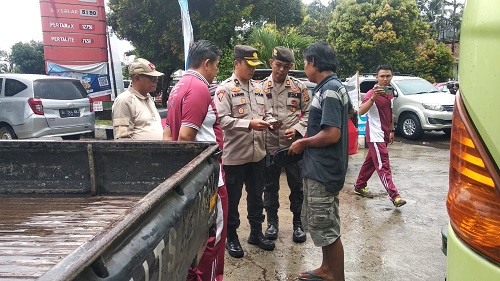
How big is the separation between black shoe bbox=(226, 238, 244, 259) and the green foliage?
61.5 ft

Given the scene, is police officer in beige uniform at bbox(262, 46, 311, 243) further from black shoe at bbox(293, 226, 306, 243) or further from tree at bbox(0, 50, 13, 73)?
tree at bbox(0, 50, 13, 73)

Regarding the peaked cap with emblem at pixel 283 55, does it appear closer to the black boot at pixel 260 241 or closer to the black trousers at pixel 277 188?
the black trousers at pixel 277 188

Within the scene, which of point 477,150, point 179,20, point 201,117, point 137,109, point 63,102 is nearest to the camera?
point 477,150

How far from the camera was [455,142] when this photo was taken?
3.82 feet

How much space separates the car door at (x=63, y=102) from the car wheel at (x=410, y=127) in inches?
299

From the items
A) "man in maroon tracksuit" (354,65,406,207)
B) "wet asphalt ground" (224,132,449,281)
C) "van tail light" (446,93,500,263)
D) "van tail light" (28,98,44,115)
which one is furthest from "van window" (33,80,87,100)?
"van tail light" (446,93,500,263)

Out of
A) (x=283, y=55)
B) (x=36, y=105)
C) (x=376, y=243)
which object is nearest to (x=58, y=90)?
(x=36, y=105)

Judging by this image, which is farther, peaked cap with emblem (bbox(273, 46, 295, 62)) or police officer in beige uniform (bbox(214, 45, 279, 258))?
peaked cap with emblem (bbox(273, 46, 295, 62))

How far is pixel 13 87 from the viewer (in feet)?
26.9

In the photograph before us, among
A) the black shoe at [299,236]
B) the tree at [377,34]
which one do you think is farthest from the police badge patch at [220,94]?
the tree at [377,34]

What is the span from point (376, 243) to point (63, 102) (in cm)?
709

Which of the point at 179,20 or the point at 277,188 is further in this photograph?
the point at 179,20

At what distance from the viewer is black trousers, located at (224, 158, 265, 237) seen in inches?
139

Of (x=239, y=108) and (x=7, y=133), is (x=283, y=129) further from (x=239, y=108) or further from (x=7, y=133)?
(x=7, y=133)
